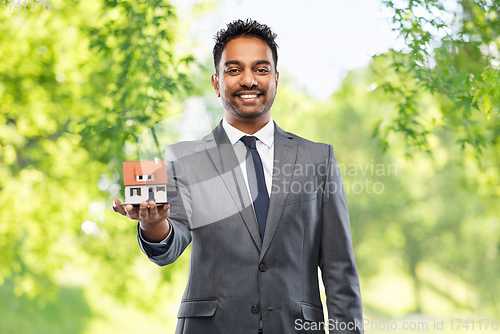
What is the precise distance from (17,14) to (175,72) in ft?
12.8

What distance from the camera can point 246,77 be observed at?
219cm

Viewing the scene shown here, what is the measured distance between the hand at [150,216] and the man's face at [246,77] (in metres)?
0.78

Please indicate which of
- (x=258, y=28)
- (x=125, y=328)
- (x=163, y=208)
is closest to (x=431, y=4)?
(x=258, y=28)

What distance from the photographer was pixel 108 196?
6.70m

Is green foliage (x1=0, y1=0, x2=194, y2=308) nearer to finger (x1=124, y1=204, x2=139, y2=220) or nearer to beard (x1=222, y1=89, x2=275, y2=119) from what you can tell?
beard (x1=222, y1=89, x2=275, y2=119)

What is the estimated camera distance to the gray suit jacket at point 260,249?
2.05 m

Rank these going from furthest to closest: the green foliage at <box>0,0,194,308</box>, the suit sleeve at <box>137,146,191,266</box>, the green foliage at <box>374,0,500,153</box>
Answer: the green foliage at <box>0,0,194,308</box> → the green foliage at <box>374,0,500,153</box> → the suit sleeve at <box>137,146,191,266</box>

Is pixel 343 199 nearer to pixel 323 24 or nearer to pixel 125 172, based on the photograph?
pixel 125 172

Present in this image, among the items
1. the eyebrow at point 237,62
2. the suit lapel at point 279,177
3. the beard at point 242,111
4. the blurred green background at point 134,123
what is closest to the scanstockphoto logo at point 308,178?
the suit lapel at point 279,177

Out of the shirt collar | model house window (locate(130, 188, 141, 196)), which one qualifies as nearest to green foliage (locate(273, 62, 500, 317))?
the shirt collar

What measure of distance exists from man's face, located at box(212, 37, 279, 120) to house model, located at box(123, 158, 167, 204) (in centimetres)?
67

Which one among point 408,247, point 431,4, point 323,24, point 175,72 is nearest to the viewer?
point 431,4

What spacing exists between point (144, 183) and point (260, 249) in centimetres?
68

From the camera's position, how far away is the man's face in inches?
87.0
